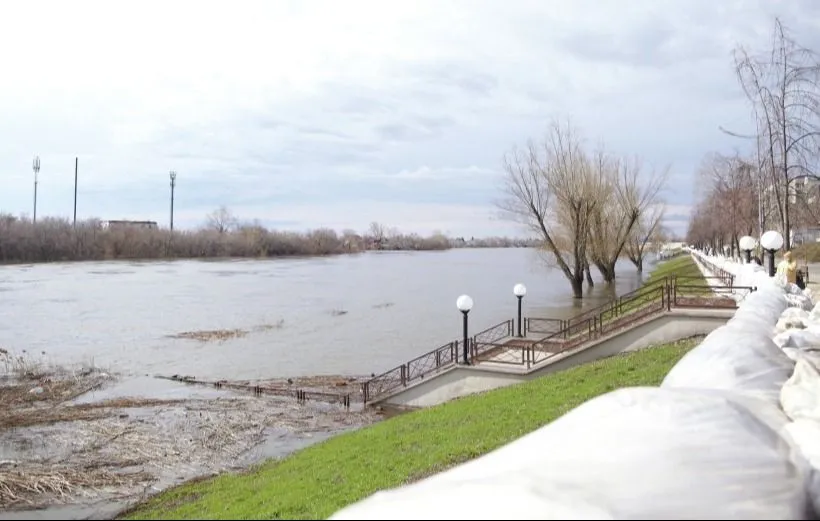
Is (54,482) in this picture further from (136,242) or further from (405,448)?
(136,242)

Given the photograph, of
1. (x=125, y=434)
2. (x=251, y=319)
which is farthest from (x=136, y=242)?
(x=125, y=434)

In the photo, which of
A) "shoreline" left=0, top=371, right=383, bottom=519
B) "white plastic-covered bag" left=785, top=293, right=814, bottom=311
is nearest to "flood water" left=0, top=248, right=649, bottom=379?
"shoreline" left=0, top=371, right=383, bottom=519

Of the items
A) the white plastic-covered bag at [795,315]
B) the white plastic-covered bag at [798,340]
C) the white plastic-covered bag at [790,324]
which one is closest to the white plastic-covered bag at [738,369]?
the white plastic-covered bag at [798,340]

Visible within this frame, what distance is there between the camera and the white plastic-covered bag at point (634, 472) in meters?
2.03

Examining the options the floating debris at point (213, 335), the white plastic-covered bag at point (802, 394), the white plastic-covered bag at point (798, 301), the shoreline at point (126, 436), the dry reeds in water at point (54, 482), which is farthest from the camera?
the floating debris at point (213, 335)

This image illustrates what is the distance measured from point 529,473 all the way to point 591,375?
382 inches

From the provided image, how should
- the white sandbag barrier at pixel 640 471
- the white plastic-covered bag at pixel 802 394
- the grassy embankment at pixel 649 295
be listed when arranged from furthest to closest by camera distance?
the grassy embankment at pixel 649 295, the white plastic-covered bag at pixel 802 394, the white sandbag barrier at pixel 640 471

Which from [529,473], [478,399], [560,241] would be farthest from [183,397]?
[560,241]

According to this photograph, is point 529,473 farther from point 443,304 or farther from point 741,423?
point 443,304

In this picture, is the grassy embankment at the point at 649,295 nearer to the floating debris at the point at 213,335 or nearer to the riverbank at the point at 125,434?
the riverbank at the point at 125,434

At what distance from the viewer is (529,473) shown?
7.43 feet

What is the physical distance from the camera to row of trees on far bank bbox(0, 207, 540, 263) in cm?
8062

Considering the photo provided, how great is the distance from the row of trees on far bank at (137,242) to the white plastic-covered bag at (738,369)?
290 feet

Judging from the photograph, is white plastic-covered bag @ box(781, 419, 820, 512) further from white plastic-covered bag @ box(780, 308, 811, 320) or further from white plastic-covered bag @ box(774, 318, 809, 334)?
white plastic-covered bag @ box(780, 308, 811, 320)
